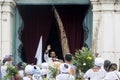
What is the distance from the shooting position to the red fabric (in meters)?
25.5

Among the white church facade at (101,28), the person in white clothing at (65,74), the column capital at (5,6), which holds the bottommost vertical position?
the person in white clothing at (65,74)

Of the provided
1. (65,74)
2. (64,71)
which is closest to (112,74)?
(65,74)

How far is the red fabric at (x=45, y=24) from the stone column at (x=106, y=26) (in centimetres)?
236

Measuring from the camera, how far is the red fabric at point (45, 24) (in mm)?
25489

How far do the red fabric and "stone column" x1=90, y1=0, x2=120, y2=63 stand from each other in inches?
92.9

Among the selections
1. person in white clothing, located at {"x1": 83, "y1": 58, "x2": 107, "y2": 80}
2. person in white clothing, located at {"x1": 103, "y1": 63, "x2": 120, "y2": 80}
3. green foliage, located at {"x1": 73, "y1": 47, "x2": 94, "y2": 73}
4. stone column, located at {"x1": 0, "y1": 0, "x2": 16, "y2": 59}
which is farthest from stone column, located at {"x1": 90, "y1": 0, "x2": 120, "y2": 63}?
person in white clothing, located at {"x1": 103, "y1": 63, "x2": 120, "y2": 80}

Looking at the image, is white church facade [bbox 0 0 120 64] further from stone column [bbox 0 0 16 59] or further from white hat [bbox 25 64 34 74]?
white hat [bbox 25 64 34 74]

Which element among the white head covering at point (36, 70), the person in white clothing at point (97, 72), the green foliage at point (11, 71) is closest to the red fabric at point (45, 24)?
the white head covering at point (36, 70)

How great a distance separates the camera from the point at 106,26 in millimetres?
23016

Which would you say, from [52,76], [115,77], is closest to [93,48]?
[52,76]

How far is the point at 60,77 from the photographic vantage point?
1684 cm

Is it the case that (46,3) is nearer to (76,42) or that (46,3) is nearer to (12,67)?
(76,42)

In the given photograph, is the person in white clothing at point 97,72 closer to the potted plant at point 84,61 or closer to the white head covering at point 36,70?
the potted plant at point 84,61

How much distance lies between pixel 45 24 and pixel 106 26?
347 cm
